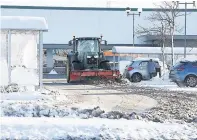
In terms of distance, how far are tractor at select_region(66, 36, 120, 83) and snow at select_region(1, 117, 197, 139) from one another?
15.3 metres

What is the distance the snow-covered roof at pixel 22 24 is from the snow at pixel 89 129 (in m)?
6.72

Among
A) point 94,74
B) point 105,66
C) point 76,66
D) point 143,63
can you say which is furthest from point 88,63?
point 143,63

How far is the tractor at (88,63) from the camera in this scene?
26312mm

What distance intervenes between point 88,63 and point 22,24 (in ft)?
36.9

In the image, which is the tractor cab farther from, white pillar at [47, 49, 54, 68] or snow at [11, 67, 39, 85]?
white pillar at [47, 49, 54, 68]

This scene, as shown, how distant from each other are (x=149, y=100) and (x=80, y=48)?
1284cm

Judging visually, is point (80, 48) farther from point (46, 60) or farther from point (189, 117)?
point (46, 60)

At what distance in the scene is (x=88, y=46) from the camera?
28.7 metres


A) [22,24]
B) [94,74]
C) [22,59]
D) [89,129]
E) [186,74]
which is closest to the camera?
[89,129]

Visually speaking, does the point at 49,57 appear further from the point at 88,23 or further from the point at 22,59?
the point at 22,59

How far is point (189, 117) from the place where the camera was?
477 inches

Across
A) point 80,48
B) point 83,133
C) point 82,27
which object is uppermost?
point 82,27

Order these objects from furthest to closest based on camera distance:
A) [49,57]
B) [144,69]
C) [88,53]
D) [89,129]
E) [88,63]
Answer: [49,57] → [144,69] → [88,53] → [88,63] → [89,129]

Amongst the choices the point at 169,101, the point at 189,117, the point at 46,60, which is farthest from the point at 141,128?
the point at 46,60
